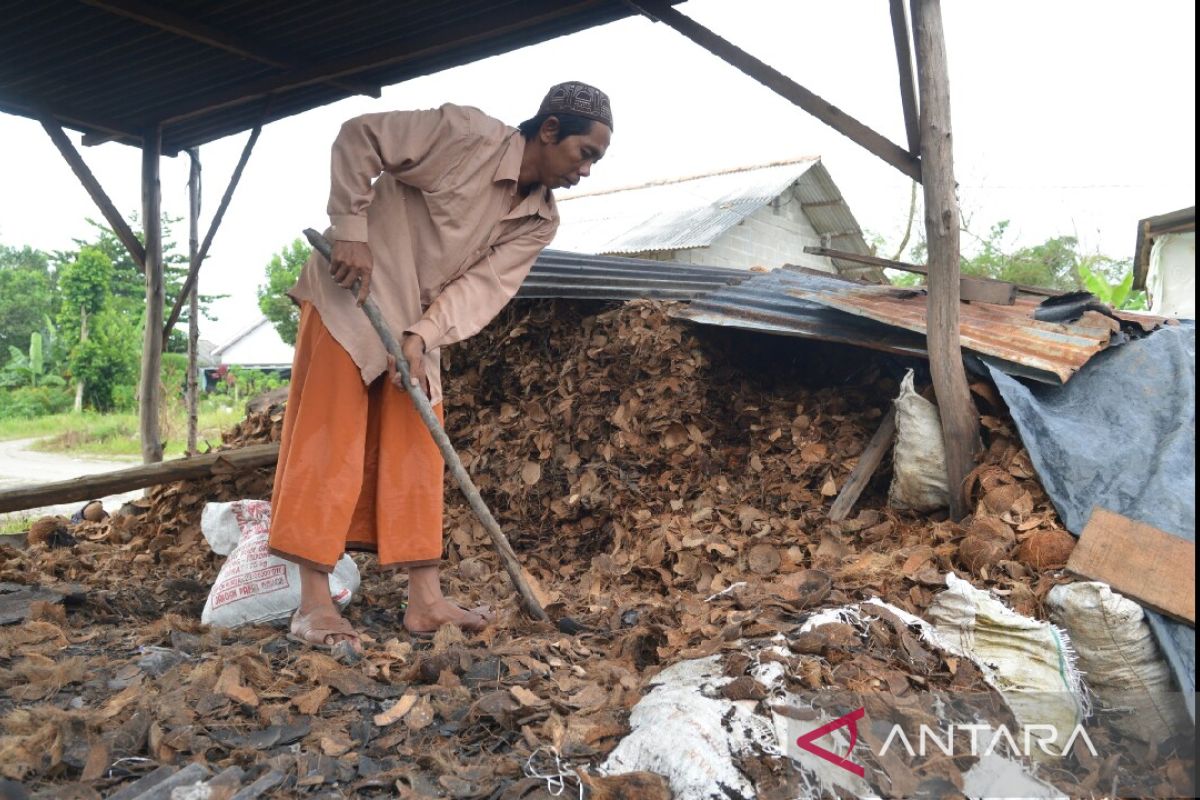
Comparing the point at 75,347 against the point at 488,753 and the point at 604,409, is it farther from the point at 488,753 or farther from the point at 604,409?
the point at 488,753

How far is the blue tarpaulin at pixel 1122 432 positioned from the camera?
2.90m

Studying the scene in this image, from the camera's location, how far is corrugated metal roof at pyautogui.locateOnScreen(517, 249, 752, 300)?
4.64 metres

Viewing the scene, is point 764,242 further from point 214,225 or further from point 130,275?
point 130,275

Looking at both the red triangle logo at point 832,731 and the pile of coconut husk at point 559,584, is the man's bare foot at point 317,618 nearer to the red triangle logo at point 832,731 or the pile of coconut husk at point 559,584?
the pile of coconut husk at point 559,584

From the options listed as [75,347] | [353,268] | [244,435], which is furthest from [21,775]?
[75,347]

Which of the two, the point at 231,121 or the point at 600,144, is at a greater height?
the point at 231,121

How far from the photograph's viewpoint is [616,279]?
15.7ft

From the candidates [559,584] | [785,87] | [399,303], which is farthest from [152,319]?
[785,87]

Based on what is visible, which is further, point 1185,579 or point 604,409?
point 604,409

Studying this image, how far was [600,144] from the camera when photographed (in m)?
2.88

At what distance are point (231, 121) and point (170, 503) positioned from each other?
2593mm

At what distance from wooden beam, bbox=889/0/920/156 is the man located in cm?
147

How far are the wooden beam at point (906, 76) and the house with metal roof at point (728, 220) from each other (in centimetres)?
781

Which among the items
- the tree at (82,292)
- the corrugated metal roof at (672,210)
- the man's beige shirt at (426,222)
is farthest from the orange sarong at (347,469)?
the tree at (82,292)
